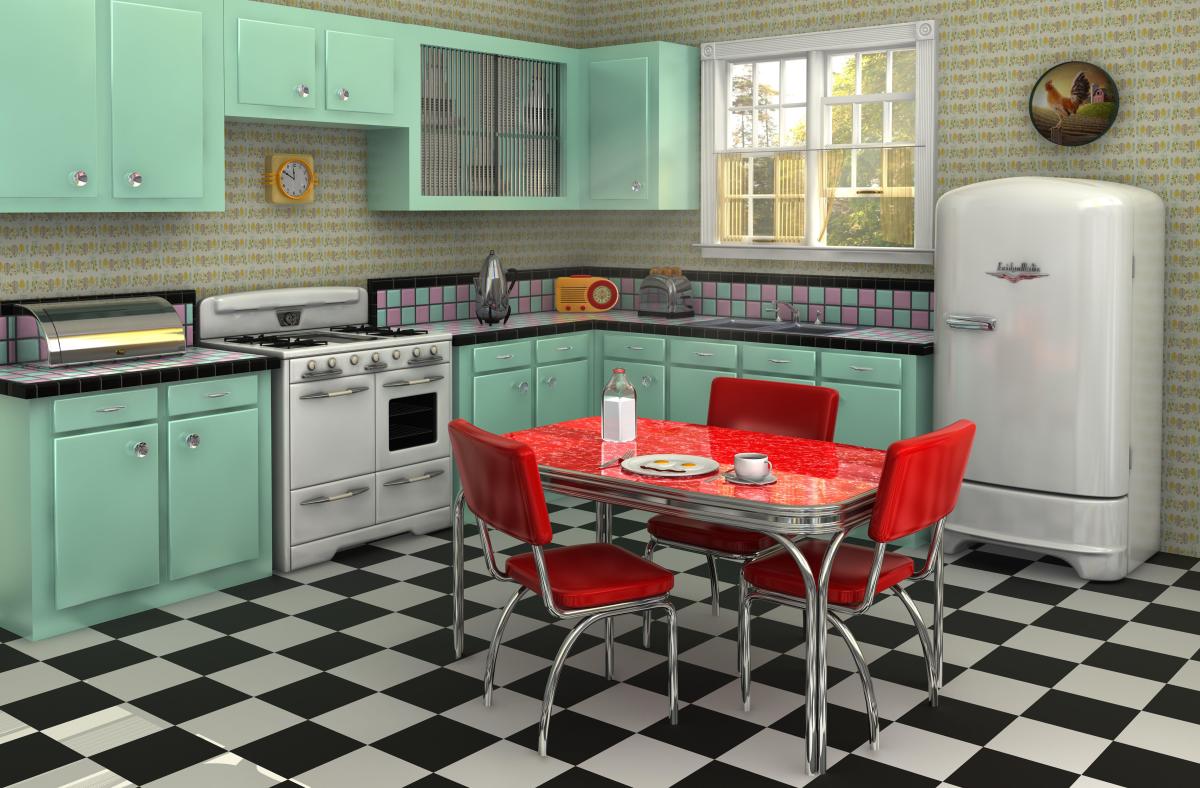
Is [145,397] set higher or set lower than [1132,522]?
higher

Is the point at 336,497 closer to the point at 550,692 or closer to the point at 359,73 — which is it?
the point at 359,73

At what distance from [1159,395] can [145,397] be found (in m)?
4.10

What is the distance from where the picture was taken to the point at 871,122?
6.11 meters

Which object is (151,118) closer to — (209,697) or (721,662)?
(209,697)

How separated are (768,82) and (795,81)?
0.16 meters

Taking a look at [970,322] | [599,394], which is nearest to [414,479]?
[599,394]

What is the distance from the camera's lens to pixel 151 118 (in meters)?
4.64

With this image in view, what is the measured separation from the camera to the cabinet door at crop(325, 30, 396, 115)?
532 centimetres

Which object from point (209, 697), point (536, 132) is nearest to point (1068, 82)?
point (536, 132)

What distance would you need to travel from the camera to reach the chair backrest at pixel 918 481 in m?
3.16

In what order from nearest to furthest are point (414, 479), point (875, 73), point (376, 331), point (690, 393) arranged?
point (414, 479)
point (376, 331)
point (875, 73)
point (690, 393)

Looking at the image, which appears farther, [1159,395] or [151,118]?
[1159,395]

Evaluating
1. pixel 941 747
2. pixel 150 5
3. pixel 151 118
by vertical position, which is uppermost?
pixel 150 5

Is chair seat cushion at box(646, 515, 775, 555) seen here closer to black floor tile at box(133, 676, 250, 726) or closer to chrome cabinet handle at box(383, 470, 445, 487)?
black floor tile at box(133, 676, 250, 726)
